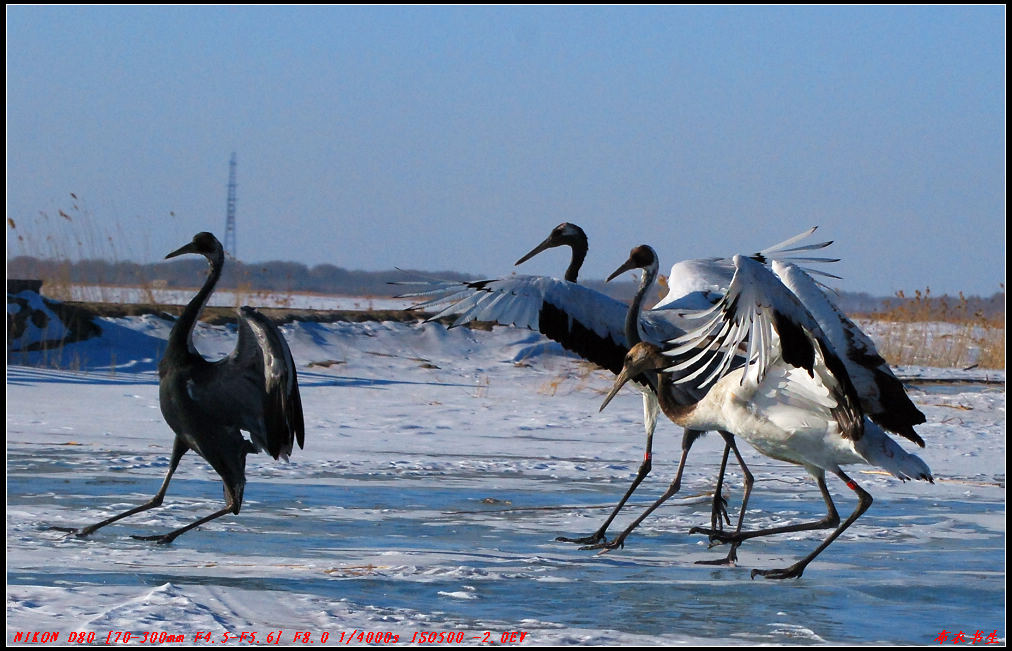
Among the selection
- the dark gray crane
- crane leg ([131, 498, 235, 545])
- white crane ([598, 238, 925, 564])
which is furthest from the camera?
white crane ([598, 238, 925, 564])

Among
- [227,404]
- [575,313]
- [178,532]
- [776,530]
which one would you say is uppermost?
[575,313]

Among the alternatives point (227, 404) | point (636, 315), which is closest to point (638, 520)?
point (636, 315)

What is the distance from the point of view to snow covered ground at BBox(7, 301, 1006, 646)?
4250mm

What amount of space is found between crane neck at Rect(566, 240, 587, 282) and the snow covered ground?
1.14 meters

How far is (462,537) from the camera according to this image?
5.71 meters

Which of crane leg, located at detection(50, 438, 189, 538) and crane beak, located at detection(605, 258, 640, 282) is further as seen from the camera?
crane beak, located at detection(605, 258, 640, 282)

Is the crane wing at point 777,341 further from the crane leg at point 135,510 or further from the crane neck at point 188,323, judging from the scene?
the crane leg at point 135,510

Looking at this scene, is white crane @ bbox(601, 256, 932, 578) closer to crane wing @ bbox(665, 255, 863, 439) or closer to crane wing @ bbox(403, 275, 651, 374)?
crane wing @ bbox(665, 255, 863, 439)

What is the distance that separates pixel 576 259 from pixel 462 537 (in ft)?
9.50

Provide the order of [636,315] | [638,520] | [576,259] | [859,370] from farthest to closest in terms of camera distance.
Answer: [576,259] → [636,315] → [638,520] → [859,370]

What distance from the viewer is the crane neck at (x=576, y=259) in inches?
319

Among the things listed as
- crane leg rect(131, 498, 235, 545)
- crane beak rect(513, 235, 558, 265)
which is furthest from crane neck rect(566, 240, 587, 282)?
crane leg rect(131, 498, 235, 545)

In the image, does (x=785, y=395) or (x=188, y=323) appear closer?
(x=785, y=395)

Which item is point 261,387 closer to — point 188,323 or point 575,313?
point 188,323
